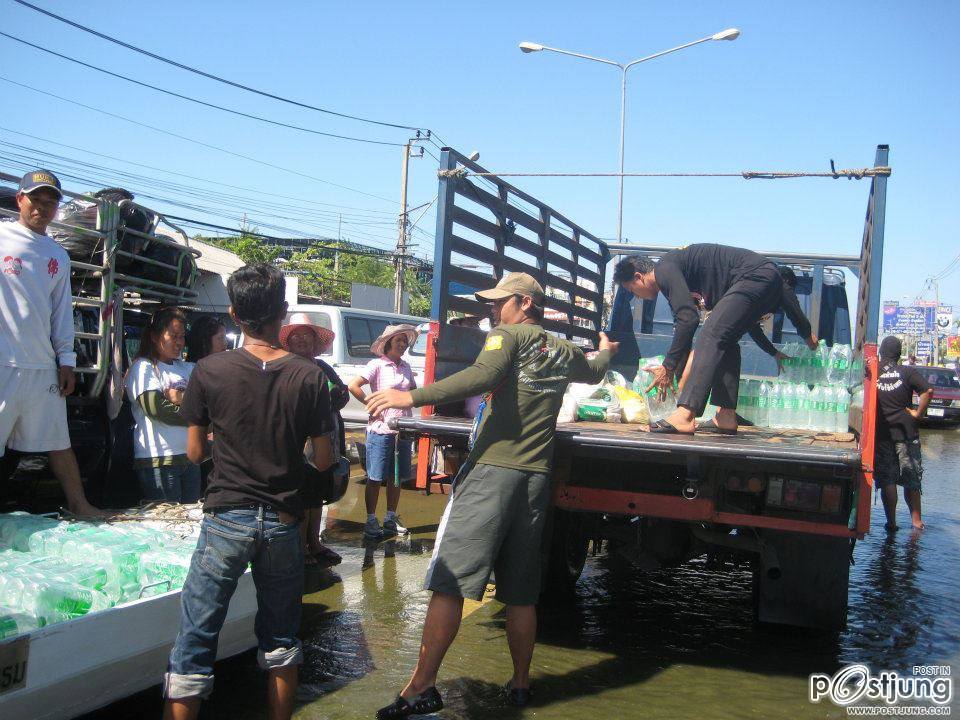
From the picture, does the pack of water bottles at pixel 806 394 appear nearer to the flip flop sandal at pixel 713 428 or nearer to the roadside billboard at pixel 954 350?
the flip flop sandal at pixel 713 428

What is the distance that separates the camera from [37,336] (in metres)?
4.30

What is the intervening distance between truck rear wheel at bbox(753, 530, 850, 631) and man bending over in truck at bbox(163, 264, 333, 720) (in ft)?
8.60

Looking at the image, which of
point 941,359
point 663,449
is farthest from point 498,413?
point 941,359

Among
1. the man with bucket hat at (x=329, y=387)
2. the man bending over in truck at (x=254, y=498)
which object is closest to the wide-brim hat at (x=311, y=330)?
the man with bucket hat at (x=329, y=387)

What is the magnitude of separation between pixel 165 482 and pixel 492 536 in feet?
7.48

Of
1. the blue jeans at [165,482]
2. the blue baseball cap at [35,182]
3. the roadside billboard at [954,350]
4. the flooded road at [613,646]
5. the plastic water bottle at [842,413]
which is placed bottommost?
the flooded road at [613,646]

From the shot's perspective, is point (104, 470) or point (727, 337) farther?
point (104, 470)

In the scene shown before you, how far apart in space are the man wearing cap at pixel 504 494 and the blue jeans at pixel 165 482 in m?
1.98

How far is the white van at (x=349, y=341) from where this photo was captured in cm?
1087

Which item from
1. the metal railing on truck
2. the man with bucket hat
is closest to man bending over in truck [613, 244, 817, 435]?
the man with bucket hat

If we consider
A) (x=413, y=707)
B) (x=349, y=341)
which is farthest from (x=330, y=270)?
(x=413, y=707)

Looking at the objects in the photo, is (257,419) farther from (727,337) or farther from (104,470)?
(727,337)

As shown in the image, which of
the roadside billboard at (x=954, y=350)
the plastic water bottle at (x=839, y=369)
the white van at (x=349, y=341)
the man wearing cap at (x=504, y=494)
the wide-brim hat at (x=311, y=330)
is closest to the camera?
the man wearing cap at (x=504, y=494)

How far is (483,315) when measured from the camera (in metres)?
5.93
